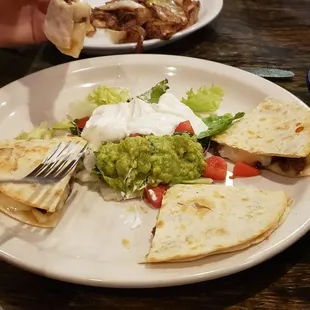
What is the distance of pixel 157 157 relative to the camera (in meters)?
2.44

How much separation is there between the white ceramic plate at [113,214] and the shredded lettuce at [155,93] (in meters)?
0.18

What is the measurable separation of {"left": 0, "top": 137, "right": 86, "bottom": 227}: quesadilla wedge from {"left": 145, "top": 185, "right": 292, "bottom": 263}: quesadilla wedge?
16.8 inches

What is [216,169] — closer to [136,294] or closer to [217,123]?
[217,123]

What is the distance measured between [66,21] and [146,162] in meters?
0.75

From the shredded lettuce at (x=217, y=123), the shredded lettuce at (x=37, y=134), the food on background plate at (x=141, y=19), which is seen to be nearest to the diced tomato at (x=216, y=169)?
the shredded lettuce at (x=217, y=123)

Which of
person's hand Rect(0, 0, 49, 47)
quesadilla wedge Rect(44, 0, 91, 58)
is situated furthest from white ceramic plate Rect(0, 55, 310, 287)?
quesadilla wedge Rect(44, 0, 91, 58)

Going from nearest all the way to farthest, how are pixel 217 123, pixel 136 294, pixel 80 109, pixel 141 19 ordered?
pixel 136 294, pixel 217 123, pixel 80 109, pixel 141 19

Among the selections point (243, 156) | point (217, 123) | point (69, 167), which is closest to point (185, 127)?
point (217, 123)

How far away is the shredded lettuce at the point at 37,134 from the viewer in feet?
8.93

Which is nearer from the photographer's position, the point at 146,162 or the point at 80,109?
the point at 146,162

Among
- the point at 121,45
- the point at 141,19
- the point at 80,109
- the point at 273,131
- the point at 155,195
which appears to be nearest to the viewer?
the point at 155,195

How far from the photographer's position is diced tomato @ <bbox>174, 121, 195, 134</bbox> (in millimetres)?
2635

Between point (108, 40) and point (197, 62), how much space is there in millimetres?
645

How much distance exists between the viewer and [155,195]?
237 centimetres
